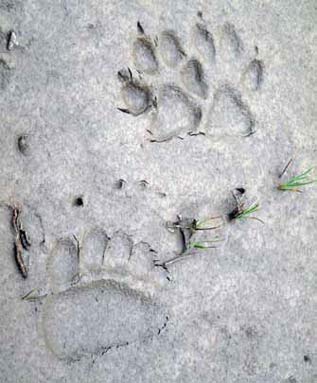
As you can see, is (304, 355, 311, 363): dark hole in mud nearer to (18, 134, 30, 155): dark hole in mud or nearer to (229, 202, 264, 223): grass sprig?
(229, 202, 264, 223): grass sprig

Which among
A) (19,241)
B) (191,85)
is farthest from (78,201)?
(191,85)

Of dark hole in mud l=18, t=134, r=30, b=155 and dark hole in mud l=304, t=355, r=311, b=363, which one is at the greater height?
dark hole in mud l=18, t=134, r=30, b=155

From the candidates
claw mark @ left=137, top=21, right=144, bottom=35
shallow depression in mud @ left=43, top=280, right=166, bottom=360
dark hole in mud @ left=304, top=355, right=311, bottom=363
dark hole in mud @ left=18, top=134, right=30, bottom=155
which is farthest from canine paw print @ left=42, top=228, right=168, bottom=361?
claw mark @ left=137, top=21, right=144, bottom=35

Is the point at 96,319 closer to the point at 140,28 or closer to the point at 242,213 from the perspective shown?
the point at 242,213

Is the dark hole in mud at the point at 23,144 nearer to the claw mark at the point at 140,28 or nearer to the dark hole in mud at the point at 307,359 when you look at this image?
the claw mark at the point at 140,28

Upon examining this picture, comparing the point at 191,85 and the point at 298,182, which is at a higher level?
the point at 191,85

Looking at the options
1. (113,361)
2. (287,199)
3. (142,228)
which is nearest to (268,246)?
(287,199)
